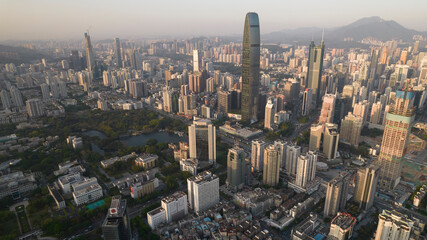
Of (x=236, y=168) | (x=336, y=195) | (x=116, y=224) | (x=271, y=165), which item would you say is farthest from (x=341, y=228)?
(x=116, y=224)

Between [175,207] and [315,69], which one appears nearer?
[175,207]

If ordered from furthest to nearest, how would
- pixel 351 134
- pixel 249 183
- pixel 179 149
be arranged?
pixel 351 134 → pixel 179 149 → pixel 249 183

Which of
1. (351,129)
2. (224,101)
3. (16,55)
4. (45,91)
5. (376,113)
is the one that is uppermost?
(16,55)

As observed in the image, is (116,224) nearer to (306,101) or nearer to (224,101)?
(224,101)

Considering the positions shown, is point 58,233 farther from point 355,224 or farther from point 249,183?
point 355,224

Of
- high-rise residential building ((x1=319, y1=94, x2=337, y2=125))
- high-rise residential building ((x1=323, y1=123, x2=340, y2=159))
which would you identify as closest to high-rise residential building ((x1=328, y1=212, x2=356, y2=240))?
high-rise residential building ((x1=323, y1=123, x2=340, y2=159))

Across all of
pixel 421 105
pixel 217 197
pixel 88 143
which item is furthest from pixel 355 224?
pixel 421 105
